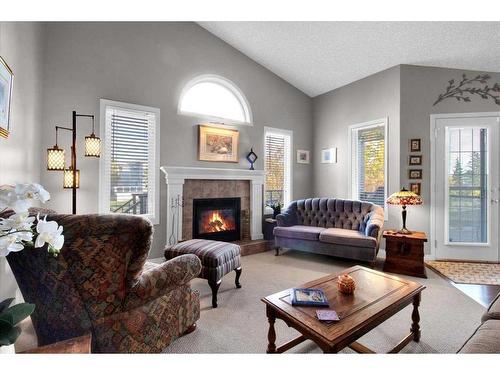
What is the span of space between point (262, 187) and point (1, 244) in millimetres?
4119

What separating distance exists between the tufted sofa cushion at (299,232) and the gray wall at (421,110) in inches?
63.2

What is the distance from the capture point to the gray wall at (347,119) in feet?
13.5

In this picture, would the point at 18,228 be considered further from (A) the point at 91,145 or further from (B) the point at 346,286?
(A) the point at 91,145

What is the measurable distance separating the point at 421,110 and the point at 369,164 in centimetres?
114

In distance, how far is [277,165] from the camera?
514 centimetres

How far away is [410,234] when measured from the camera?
11.2 feet

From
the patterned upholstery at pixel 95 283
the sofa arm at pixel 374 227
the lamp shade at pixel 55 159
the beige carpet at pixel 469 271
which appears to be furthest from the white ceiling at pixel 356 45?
the patterned upholstery at pixel 95 283

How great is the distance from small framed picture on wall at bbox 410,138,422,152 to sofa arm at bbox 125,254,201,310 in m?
3.86

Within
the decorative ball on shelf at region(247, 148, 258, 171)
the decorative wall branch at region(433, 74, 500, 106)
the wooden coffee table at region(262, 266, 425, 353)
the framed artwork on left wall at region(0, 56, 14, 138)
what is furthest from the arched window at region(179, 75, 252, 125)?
the wooden coffee table at region(262, 266, 425, 353)

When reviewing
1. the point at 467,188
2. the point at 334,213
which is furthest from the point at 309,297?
the point at 467,188

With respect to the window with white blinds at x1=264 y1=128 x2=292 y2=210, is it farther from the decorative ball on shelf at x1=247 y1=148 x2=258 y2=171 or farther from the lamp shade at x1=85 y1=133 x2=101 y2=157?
the lamp shade at x1=85 y1=133 x2=101 y2=157

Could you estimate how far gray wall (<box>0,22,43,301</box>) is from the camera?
1.88m
